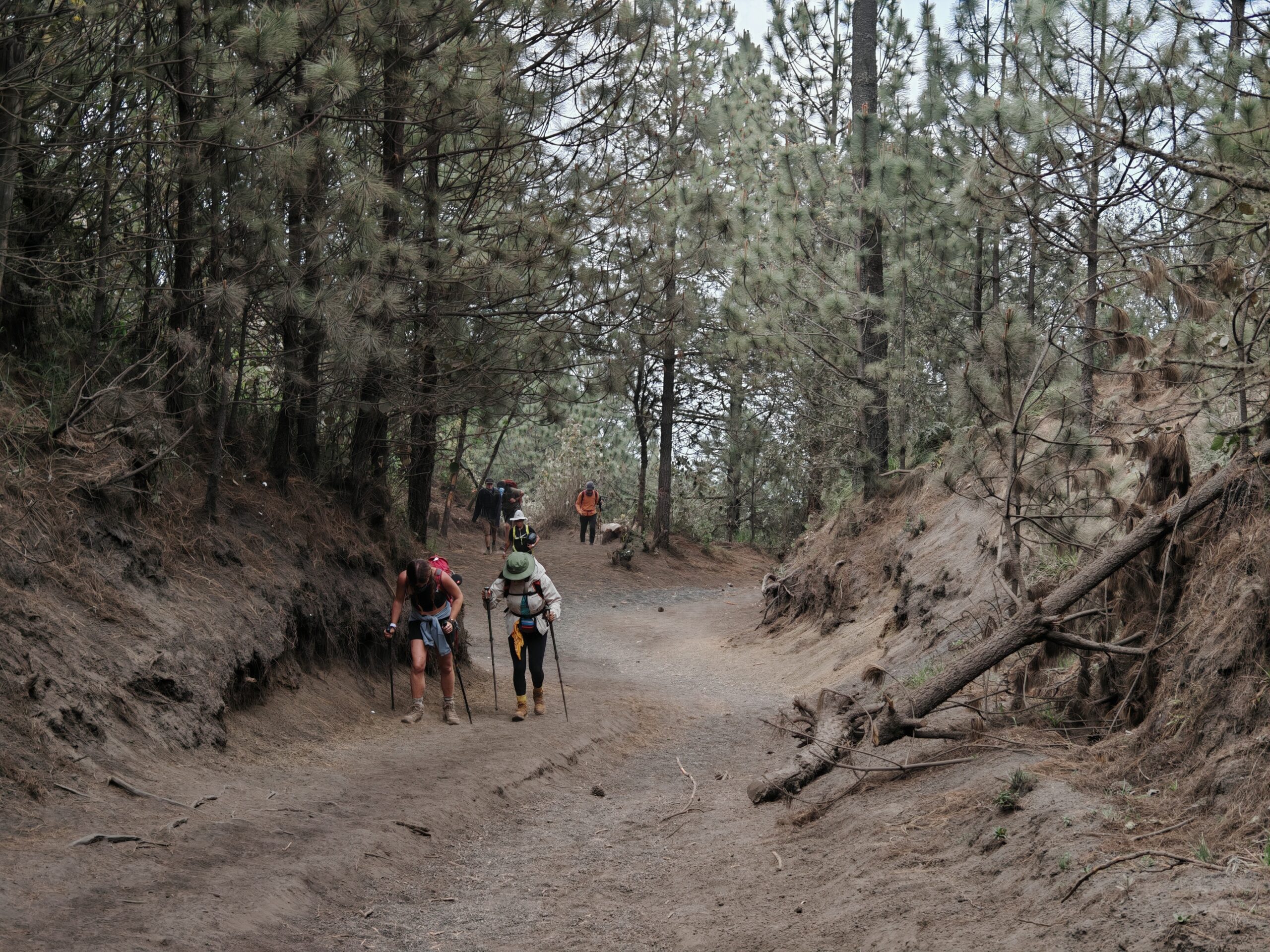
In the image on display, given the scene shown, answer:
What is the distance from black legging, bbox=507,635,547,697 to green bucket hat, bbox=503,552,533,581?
633 mm

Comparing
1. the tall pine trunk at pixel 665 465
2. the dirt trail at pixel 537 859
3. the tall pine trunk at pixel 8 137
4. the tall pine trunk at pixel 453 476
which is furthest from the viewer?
the tall pine trunk at pixel 665 465

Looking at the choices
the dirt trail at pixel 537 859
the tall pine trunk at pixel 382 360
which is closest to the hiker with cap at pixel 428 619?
the dirt trail at pixel 537 859

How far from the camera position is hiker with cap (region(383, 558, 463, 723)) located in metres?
10.1

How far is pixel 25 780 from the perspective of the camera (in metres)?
5.39

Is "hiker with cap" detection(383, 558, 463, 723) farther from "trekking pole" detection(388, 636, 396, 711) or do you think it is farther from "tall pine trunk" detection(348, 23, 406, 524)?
"tall pine trunk" detection(348, 23, 406, 524)

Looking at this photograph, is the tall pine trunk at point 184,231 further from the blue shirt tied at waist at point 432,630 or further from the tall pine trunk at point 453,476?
the tall pine trunk at point 453,476

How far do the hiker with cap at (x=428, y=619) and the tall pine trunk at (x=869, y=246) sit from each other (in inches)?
302

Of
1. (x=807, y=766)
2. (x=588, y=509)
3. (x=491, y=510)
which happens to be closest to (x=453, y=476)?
(x=491, y=510)

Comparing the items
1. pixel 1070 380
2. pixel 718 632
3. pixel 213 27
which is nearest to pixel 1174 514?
pixel 1070 380

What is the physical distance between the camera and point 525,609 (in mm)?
10656

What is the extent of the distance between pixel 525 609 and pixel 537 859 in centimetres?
425

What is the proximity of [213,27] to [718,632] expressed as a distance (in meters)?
13.6

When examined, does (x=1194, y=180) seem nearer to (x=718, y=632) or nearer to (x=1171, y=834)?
(x=1171, y=834)

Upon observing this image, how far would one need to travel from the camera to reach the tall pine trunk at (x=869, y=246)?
15.2 meters
